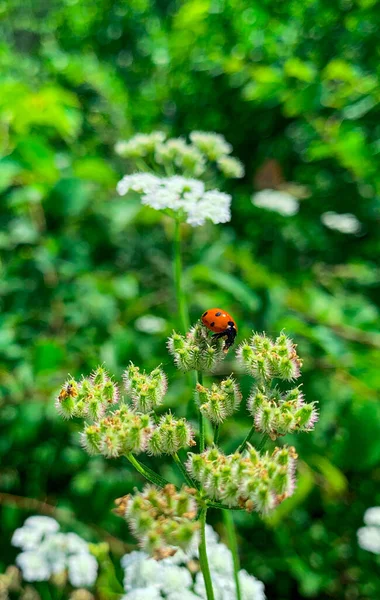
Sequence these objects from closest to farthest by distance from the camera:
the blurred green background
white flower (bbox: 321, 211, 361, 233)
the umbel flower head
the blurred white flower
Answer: the umbel flower head → the blurred green background → the blurred white flower → white flower (bbox: 321, 211, 361, 233)

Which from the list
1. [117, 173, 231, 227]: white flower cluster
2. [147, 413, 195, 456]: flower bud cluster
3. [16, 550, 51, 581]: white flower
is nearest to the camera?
[147, 413, 195, 456]: flower bud cluster

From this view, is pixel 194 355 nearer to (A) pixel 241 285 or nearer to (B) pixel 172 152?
(B) pixel 172 152

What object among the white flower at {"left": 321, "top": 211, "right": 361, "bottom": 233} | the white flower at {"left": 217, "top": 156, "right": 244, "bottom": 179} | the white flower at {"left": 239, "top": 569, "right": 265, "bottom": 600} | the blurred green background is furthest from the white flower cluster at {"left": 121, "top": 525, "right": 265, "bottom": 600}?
the white flower at {"left": 321, "top": 211, "right": 361, "bottom": 233}

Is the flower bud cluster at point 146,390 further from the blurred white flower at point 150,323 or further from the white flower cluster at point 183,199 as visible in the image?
the blurred white flower at point 150,323

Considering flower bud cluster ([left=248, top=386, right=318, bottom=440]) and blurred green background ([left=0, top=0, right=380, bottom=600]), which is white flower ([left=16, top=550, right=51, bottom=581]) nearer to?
blurred green background ([left=0, top=0, right=380, bottom=600])

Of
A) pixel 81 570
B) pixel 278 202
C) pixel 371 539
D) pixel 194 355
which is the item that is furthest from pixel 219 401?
pixel 278 202

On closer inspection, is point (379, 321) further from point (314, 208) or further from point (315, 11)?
point (315, 11)
